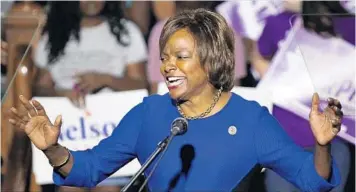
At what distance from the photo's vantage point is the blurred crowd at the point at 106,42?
427 centimetres

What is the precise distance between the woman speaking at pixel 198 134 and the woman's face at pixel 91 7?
64.8 inches

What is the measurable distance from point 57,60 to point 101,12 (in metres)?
0.35

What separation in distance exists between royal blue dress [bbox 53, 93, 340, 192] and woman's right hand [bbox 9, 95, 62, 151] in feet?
0.54

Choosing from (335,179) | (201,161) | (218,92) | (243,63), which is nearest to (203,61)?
(218,92)

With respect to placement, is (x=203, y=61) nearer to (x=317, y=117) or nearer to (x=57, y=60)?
(x=317, y=117)

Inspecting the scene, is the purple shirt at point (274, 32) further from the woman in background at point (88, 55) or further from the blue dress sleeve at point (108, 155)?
the blue dress sleeve at point (108, 155)

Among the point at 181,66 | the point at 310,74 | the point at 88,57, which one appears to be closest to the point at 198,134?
the point at 181,66

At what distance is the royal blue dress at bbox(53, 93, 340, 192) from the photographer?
A: 107 inches

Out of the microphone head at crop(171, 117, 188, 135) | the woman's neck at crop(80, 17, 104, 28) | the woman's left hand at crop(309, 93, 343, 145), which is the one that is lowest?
the microphone head at crop(171, 117, 188, 135)

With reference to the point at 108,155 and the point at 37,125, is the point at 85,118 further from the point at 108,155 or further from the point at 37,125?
the point at 37,125

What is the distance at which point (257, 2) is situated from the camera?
4289 mm

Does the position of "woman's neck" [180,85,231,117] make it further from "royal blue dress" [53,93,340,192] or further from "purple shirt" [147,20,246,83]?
"purple shirt" [147,20,246,83]

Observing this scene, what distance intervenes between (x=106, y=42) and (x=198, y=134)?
67.7 inches

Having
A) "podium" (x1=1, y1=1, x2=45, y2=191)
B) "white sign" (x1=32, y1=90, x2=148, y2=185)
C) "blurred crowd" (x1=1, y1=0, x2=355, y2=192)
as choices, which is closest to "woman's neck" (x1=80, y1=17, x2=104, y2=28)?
"blurred crowd" (x1=1, y1=0, x2=355, y2=192)
